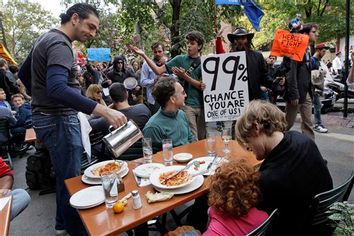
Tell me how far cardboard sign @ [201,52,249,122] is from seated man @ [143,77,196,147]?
2.72 ft

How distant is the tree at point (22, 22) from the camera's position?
27.8m

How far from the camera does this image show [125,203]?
1.70 metres

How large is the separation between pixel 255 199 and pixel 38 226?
9.12ft

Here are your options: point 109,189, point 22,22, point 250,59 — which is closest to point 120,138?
point 109,189

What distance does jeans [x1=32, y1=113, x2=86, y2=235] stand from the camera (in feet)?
7.68

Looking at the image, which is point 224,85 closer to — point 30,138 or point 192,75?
point 192,75

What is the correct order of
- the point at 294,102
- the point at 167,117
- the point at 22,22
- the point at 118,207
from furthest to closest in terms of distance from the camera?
the point at 22,22 → the point at 294,102 → the point at 167,117 → the point at 118,207

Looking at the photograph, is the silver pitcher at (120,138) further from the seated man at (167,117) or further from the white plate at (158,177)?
the seated man at (167,117)

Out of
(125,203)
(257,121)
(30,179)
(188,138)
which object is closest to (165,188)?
(125,203)

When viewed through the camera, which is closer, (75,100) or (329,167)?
(75,100)

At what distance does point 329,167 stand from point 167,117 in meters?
2.76

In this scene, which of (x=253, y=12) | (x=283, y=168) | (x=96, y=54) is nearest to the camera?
(x=283, y=168)

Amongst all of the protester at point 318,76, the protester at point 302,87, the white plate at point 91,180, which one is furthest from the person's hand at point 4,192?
the protester at point 318,76

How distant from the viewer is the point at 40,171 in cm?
415
